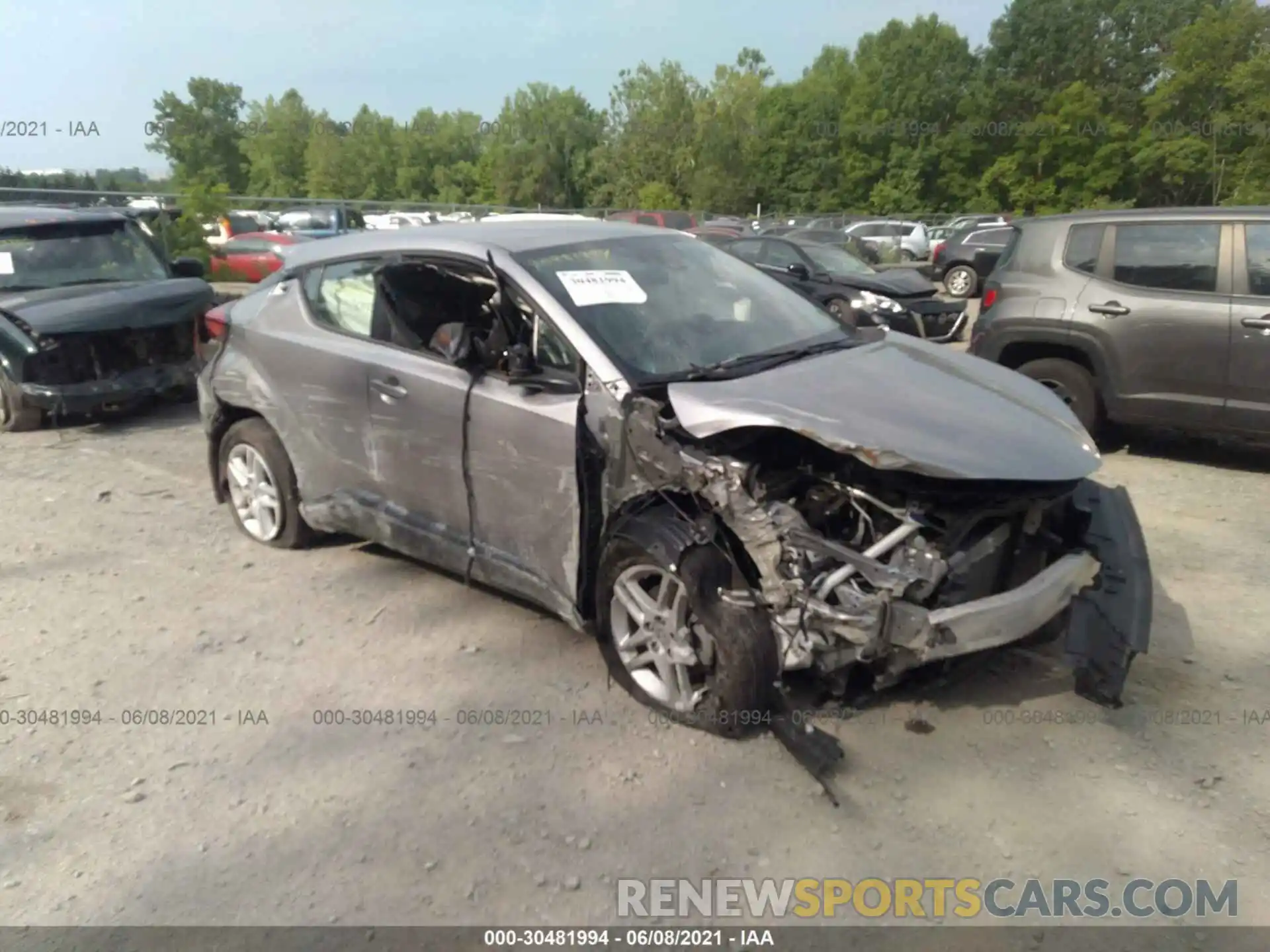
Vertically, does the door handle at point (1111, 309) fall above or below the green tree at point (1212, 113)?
below

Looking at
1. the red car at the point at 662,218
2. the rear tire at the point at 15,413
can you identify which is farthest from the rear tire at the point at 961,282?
the rear tire at the point at 15,413

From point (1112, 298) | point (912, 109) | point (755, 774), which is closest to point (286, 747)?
point (755, 774)

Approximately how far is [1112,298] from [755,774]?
504 centimetres

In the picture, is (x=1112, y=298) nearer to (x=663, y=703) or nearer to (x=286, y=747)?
(x=663, y=703)

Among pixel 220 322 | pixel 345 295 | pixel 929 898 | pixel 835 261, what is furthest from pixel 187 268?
pixel 929 898

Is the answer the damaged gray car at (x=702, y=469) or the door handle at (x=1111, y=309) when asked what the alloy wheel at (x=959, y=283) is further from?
the damaged gray car at (x=702, y=469)

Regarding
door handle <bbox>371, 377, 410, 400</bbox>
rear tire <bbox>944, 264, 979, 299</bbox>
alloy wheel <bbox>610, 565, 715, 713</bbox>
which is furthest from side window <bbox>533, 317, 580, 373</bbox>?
rear tire <bbox>944, 264, 979, 299</bbox>

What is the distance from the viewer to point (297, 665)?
14.3 ft

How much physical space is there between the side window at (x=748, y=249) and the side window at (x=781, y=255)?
15 cm

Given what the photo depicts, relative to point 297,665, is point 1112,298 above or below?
above

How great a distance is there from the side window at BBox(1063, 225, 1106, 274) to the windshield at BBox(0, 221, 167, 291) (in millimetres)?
7582

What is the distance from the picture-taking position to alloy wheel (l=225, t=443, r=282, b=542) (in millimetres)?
5500

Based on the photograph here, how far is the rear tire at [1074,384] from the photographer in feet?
23.4

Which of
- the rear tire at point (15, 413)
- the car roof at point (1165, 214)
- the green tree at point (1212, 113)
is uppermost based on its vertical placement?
the green tree at point (1212, 113)
